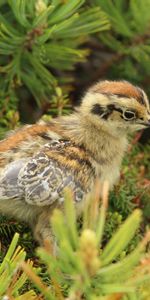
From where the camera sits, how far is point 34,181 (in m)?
2.03

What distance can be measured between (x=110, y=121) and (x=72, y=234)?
1.08 metres

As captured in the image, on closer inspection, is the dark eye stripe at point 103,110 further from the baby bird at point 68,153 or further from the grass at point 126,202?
the grass at point 126,202

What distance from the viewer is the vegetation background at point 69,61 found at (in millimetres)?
2268

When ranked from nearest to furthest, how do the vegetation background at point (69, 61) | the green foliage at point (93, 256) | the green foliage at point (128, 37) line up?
the green foliage at point (93, 256) < the vegetation background at point (69, 61) < the green foliage at point (128, 37)

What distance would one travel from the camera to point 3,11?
8.29 feet

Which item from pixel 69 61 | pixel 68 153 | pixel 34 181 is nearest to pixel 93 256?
pixel 34 181

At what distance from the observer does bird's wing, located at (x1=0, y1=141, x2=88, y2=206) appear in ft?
6.61

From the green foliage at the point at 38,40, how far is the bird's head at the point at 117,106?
240 millimetres

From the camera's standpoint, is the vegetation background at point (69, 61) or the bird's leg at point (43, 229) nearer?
the bird's leg at point (43, 229)

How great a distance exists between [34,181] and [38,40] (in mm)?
537

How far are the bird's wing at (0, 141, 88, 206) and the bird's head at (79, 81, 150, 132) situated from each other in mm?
279

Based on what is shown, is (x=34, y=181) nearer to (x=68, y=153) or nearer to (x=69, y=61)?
(x=68, y=153)

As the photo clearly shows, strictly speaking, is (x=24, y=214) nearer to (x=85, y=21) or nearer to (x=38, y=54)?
(x=38, y=54)

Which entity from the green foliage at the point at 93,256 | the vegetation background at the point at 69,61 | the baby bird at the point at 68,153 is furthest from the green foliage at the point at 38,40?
the green foliage at the point at 93,256
